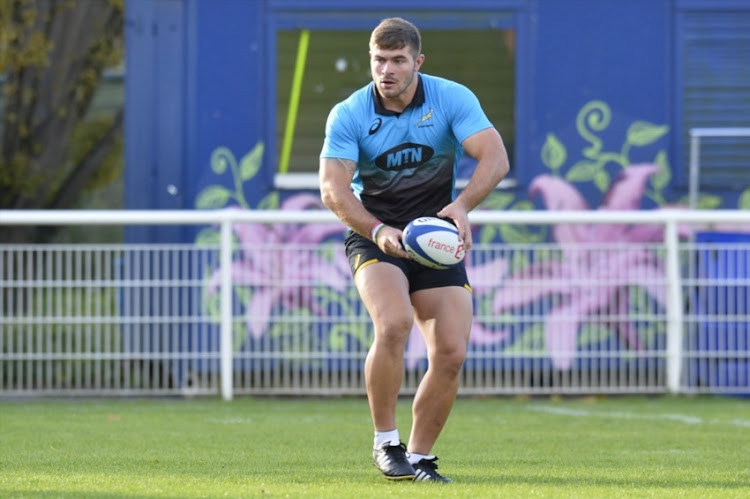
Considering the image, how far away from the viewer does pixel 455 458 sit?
25.0 feet

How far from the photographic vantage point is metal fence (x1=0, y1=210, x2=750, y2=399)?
37.9ft

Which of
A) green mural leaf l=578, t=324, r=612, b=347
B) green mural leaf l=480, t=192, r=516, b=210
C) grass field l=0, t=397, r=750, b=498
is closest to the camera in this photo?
grass field l=0, t=397, r=750, b=498

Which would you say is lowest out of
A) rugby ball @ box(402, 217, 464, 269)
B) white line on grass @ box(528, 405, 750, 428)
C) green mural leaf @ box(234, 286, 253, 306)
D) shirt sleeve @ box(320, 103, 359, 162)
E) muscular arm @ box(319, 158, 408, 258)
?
white line on grass @ box(528, 405, 750, 428)

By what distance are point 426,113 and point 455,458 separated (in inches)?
78.5

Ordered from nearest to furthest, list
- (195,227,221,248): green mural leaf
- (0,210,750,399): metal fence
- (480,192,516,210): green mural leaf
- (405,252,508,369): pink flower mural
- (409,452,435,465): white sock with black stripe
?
(409,452,435,465): white sock with black stripe < (0,210,750,399): metal fence < (405,252,508,369): pink flower mural < (195,227,221,248): green mural leaf < (480,192,516,210): green mural leaf

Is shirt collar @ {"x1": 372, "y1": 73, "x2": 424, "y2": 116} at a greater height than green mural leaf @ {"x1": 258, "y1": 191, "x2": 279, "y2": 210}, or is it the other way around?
shirt collar @ {"x1": 372, "y1": 73, "x2": 424, "y2": 116}

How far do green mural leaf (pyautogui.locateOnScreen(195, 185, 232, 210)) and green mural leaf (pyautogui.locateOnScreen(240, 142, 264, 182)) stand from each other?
0.19 metres

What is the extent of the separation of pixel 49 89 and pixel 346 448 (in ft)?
31.8

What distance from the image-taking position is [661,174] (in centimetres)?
1238

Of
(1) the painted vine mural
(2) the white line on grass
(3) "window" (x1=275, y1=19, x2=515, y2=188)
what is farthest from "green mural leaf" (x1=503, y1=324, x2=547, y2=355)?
(3) "window" (x1=275, y1=19, x2=515, y2=188)

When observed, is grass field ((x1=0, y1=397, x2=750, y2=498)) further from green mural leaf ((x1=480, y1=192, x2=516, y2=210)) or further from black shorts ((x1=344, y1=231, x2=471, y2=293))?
green mural leaf ((x1=480, y1=192, x2=516, y2=210))

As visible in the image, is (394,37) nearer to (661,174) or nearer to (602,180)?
(602,180)

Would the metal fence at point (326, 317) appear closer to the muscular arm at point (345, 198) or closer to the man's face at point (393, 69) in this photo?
the muscular arm at point (345, 198)

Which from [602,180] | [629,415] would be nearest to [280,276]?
[602,180]
